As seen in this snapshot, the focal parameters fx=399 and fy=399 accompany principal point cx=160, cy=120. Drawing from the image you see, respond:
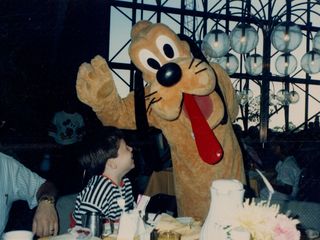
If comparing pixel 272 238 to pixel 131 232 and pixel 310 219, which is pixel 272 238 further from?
pixel 310 219

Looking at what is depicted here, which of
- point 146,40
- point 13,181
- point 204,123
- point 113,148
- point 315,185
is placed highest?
point 146,40

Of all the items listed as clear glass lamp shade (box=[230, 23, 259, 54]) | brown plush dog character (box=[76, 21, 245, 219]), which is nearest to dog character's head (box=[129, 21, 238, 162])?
brown plush dog character (box=[76, 21, 245, 219])

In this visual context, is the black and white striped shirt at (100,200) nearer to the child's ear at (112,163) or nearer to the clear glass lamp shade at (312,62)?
the child's ear at (112,163)

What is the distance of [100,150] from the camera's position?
2377 millimetres

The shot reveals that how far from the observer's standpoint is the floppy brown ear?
2705 millimetres

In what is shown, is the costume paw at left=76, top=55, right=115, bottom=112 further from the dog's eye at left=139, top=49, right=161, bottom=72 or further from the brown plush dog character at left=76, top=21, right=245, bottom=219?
the dog's eye at left=139, top=49, right=161, bottom=72

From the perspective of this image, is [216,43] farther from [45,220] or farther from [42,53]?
[42,53]

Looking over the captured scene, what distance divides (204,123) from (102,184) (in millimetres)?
700

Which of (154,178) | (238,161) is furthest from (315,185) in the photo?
(238,161)

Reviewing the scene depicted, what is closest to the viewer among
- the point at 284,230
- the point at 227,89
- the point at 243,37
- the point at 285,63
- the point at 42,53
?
the point at 284,230

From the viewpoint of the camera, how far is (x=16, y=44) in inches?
258

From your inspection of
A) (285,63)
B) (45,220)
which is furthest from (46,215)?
(285,63)

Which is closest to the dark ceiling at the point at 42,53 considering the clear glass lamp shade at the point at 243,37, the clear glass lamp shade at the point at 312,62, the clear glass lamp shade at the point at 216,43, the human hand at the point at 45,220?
the clear glass lamp shade at the point at 216,43

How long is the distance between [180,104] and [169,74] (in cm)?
21
